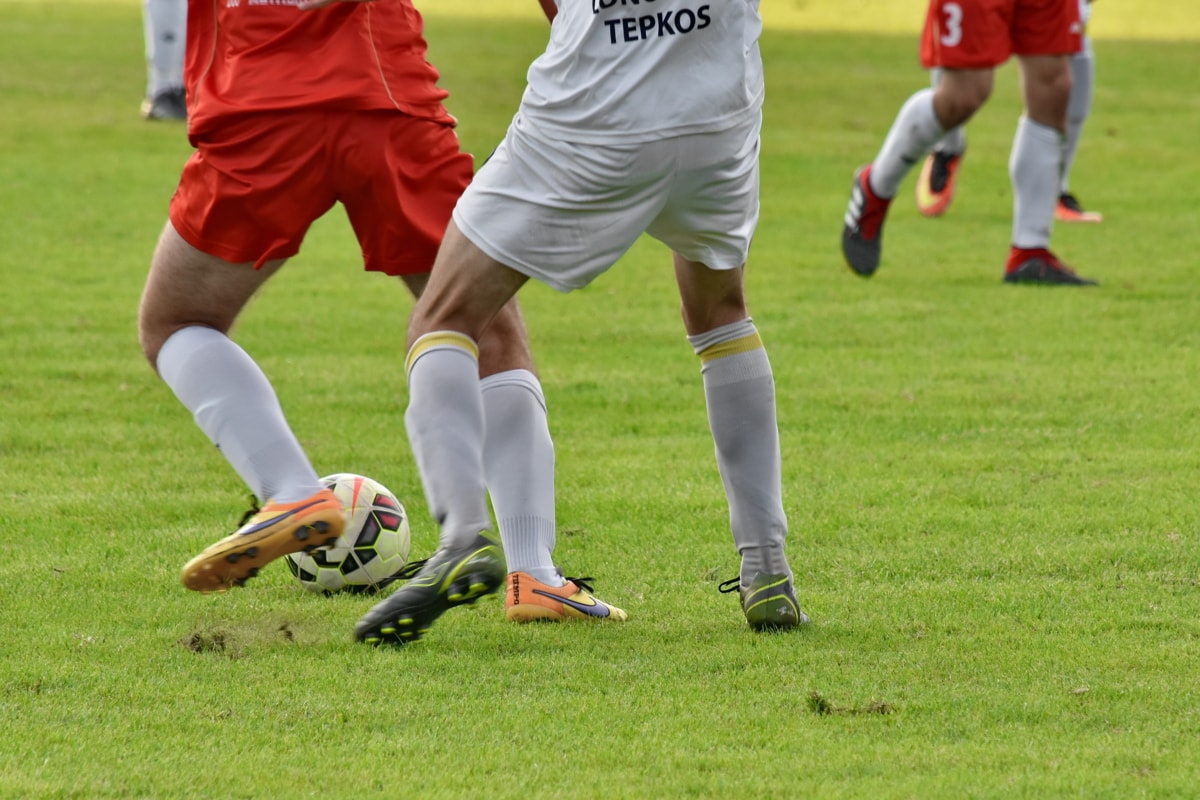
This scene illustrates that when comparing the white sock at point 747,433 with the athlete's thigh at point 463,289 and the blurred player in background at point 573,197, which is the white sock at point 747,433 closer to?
the blurred player in background at point 573,197

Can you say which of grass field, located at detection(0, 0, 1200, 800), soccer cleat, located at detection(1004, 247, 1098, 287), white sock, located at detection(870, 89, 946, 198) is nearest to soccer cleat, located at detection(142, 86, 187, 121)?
grass field, located at detection(0, 0, 1200, 800)

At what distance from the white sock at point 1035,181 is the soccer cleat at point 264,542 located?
18.9 ft

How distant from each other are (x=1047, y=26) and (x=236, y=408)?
5.54 metres

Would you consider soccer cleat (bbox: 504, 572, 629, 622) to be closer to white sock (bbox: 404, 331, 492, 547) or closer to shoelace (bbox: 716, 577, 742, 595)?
shoelace (bbox: 716, 577, 742, 595)

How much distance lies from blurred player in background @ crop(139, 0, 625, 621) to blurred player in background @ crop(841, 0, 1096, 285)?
486 centimetres

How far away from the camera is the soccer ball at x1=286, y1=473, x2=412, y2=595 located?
414 cm

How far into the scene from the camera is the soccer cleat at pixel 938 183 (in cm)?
1156

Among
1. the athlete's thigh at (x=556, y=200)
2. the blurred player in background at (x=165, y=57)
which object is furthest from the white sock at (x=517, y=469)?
the blurred player in background at (x=165, y=57)

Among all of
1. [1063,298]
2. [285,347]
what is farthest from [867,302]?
[285,347]

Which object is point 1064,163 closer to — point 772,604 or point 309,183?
point 772,604

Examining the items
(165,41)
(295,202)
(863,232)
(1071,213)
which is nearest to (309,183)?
(295,202)

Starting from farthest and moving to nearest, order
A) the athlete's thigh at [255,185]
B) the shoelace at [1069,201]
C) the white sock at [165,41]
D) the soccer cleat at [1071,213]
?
the white sock at [165,41]
the shoelace at [1069,201]
the soccer cleat at [1071,213]
the athlete's thigh at [255,185]

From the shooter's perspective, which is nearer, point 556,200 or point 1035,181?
point 556,200

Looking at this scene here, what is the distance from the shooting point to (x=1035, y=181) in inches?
341
